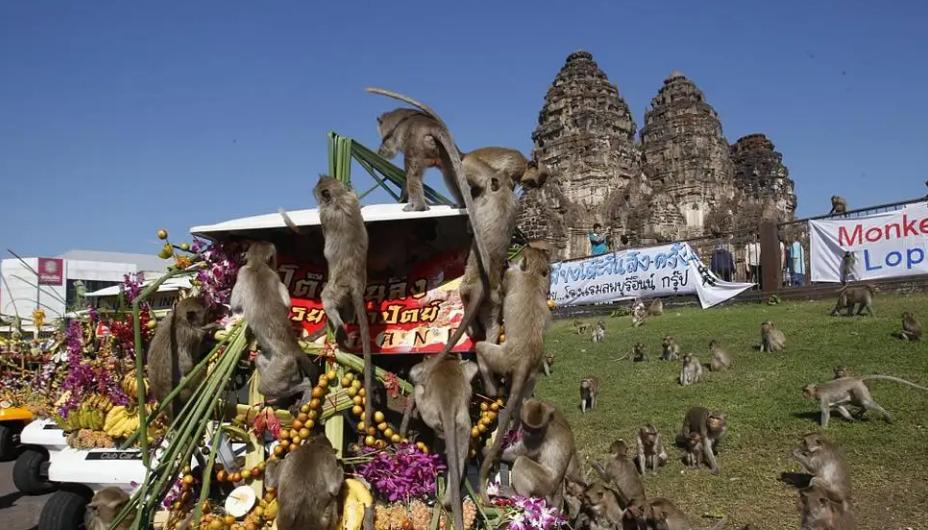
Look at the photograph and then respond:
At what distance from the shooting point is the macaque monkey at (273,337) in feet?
14.7

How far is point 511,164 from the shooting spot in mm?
4742

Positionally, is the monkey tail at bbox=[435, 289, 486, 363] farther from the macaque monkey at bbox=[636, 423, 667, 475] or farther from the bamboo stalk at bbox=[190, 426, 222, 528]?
the macaque monkey at bbox=[636, 423, 667, 475]

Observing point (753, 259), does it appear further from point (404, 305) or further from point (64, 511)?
point (64, 511)

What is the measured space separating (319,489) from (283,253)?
→ 208 centimetres

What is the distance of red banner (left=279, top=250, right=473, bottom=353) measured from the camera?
483cm

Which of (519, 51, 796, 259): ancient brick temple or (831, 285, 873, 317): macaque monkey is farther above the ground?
(519, 51, 796, 259): ancient brick temple

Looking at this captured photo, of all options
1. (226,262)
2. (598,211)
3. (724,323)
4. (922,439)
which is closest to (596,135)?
(598,211)

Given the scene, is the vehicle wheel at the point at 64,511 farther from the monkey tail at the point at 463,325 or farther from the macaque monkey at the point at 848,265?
the macaque monkey at the point at 848,265

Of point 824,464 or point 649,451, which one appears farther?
point 649,451

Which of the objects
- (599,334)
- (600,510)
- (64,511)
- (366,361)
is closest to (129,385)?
(64,511)

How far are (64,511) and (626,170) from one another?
38528 millimetres

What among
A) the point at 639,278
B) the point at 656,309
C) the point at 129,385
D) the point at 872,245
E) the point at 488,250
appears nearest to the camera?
the point at 488,250

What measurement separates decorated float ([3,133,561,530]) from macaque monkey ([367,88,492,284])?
16 cm

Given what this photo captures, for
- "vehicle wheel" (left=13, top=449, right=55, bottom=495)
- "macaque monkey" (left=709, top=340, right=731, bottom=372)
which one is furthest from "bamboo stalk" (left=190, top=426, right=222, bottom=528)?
"macaque monkey" (left=709, top=340, right=731, bottom=372)
